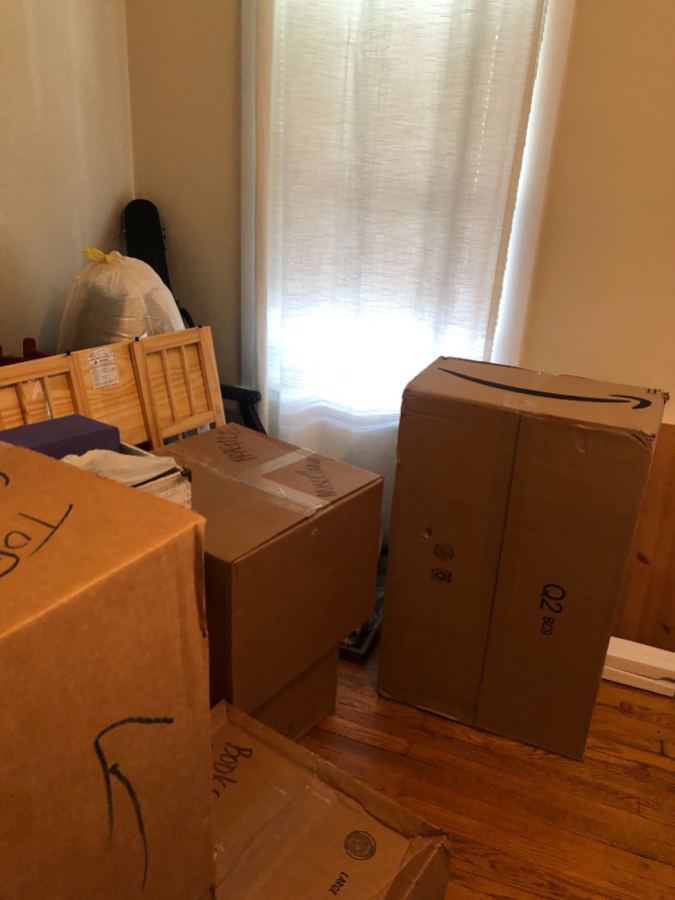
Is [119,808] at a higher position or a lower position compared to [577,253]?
lower

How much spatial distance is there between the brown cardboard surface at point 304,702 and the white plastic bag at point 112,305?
99cm

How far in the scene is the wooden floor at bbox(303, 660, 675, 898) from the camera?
143cm

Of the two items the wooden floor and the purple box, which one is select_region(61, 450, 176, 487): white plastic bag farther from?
the wooden floor

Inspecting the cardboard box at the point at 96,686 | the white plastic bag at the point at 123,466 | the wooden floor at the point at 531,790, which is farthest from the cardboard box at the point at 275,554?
the cardboard box at the point at 96,686

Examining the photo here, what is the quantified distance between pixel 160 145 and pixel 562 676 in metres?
2.00

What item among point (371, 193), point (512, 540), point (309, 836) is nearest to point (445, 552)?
point (512, 540)

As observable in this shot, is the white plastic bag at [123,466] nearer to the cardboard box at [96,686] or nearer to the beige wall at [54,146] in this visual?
the cardboard box at [96,686]

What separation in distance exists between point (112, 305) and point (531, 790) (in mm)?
1589

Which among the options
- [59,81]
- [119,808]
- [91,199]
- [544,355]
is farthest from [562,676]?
[59,81]

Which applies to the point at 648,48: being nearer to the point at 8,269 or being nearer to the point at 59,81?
the point at 59,81

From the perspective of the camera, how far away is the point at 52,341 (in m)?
2.12

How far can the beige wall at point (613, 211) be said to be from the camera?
5.59 ft

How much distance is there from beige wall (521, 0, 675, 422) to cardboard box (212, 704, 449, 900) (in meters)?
1.34

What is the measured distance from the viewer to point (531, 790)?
1621 millimetres
